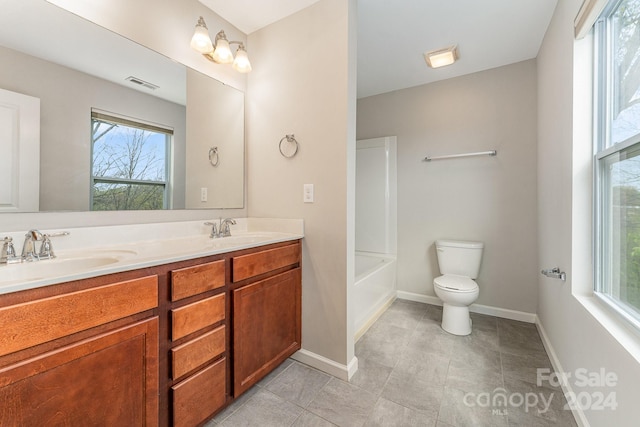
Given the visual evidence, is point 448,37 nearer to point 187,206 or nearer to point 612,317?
point 612,317

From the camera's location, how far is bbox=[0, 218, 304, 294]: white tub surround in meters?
0.88

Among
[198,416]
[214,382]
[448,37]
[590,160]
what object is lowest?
[198,416]

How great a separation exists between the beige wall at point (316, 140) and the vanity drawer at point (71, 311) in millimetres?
975

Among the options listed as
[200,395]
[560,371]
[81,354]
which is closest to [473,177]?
[560,371]

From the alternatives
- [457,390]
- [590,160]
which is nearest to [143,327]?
[457,390]

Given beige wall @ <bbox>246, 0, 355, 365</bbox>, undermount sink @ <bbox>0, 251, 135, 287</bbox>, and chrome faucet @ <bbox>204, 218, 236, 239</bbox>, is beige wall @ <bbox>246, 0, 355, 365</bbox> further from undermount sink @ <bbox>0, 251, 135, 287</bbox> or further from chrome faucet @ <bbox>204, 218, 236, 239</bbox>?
undermount sink @ <bbox>0, 251, 135, 287</bbox>

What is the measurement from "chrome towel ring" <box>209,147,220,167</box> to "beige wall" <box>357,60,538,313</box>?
1.95 meters

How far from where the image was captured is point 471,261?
2443mm

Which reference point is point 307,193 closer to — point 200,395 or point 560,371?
point 200,395

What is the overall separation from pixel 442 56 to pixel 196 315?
2688mm

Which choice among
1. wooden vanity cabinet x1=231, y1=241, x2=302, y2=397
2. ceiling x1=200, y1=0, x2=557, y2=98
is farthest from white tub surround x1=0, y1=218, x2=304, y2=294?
ceiling x1=200, y1=0, x2=557, y2=98

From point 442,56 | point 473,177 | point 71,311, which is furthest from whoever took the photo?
point 473,177

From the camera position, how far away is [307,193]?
175 centimetres

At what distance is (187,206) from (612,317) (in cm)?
226
